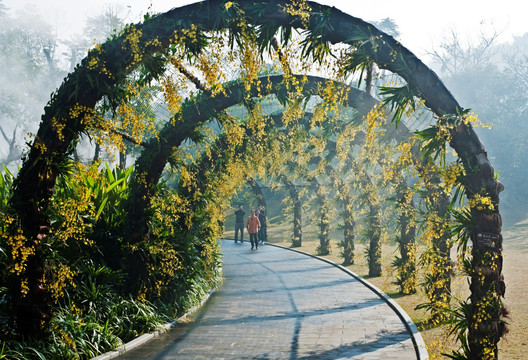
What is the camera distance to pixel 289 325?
32.7ft

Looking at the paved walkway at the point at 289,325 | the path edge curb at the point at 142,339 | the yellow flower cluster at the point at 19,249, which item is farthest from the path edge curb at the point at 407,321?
the yellow flower cluster at the point at 19,249

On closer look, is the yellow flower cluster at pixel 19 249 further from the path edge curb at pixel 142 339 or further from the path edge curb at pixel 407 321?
the path edge curb at pixel 407 321

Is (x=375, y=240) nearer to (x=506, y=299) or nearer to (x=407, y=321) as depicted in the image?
(x=506, y=299)

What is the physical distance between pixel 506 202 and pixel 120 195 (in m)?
42.8

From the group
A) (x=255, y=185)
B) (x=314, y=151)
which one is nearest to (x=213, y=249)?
(x=314, y=151)

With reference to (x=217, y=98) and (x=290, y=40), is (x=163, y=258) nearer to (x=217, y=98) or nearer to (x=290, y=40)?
(x=217, y=98)

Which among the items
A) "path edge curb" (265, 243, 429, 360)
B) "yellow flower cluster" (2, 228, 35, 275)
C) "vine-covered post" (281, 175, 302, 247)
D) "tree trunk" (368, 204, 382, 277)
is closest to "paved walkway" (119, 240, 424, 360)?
"path edge curb" (265, 243, 429, 360)

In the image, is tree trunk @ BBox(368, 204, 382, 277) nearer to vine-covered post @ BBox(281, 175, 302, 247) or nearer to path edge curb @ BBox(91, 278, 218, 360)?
path edge curb @ BBox(91, 278, 218, 360)

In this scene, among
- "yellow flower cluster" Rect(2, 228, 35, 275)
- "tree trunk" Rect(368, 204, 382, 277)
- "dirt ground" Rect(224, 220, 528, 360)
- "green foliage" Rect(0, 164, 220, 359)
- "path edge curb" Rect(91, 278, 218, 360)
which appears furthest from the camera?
"tree trunk" Rect(368, 204, 382, 277)

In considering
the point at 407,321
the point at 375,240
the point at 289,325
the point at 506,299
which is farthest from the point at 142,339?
the point at 375,240

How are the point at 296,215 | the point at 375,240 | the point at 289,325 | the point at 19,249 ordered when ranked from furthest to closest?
the point at 296,215 → the point at 375,240 → the point at 289,325 → the point at 19,249

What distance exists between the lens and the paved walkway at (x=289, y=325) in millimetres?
8102

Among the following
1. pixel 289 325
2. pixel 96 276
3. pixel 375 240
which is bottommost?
pixel 289 325

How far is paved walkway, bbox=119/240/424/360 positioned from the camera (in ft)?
26.6
